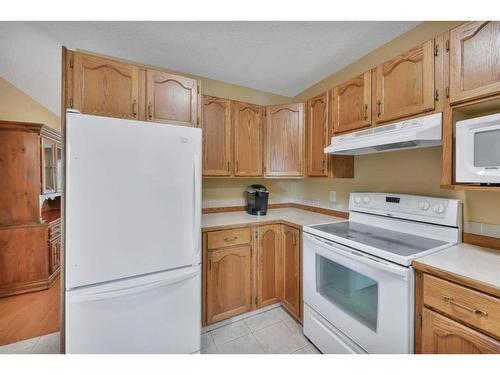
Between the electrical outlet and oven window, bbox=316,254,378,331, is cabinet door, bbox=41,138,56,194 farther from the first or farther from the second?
the electrical outlet

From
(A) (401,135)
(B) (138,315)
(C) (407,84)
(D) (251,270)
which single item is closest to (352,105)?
(C) (407,84)

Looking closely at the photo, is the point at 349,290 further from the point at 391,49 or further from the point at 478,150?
the point at 391,49

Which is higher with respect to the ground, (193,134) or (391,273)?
(193,134)

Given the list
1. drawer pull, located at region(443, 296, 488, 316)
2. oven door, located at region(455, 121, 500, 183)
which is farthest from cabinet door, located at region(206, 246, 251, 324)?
oven door, located at region(455, 121, 500, 183)

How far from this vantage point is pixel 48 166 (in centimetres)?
Answer: 276

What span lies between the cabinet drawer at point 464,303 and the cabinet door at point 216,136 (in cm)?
170

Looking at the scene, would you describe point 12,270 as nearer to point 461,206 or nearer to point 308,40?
point 308,40

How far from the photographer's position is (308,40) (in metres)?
1.68

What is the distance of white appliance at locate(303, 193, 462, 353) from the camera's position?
105 centimetres

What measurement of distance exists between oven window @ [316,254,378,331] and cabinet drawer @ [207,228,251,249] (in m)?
0.64

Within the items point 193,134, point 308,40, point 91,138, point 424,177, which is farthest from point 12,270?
point 424,177

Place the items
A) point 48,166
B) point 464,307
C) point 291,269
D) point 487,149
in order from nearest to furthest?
point 464,307
point 487,149
point 291,269
point 48,166

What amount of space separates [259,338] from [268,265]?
0.58m
